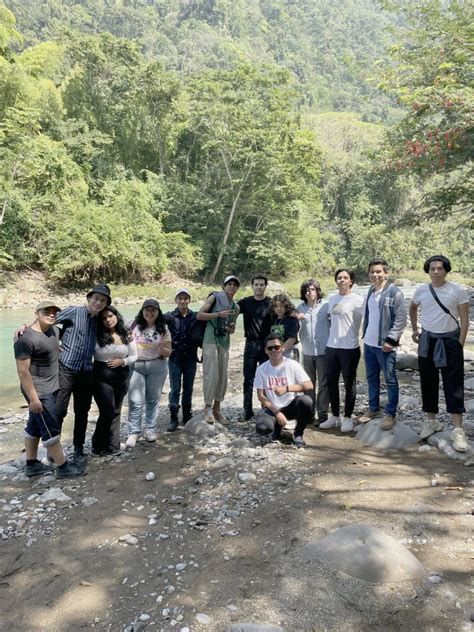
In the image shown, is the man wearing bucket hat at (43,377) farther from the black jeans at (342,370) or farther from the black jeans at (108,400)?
the black jeans at (342,370)

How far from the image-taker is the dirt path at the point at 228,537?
262 cm

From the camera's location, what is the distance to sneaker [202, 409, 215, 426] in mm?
5691

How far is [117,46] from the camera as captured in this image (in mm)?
31281

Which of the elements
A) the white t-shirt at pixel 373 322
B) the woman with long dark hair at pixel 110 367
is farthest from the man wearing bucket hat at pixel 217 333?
the white t-shirt at pixel 373 322

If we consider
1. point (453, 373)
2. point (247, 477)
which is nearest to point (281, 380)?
point (247, 477)

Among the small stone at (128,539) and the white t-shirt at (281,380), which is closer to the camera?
the small stone at (128,539)

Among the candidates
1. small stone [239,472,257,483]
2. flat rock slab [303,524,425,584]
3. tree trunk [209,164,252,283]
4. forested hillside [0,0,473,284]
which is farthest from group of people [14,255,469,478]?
tree trunk [209,164,252,283]

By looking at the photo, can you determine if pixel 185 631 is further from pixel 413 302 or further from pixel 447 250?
pixel 447 250

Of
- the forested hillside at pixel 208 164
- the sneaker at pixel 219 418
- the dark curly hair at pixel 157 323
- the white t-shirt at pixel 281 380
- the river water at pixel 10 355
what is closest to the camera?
the white t-shirt at pixel 281 380

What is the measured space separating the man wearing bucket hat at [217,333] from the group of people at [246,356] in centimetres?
1

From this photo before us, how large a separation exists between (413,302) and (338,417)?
5.51ft

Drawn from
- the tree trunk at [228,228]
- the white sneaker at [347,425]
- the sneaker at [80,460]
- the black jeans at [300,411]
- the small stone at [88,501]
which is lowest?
the small stone at [88,501]

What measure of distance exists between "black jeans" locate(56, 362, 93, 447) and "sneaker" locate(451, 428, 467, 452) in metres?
3.74

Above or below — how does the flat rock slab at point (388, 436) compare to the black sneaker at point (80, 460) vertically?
above
